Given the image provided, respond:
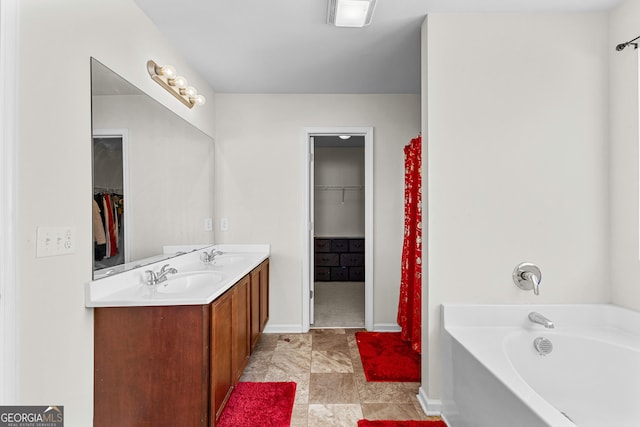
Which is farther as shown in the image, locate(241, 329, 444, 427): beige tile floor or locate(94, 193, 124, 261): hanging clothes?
locate(241, 329, 444, 427): beige tile floor

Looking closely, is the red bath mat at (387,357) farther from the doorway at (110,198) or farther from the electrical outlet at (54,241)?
the electrical outlet at (54,241)

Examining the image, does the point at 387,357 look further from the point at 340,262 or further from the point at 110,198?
the point at 340,262

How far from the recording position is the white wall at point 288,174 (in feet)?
10.8

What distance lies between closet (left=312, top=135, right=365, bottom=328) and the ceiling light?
2765mm

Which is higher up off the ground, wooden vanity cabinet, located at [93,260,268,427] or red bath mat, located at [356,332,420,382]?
wooden vanity cabinet, located at [93,260,268,427]

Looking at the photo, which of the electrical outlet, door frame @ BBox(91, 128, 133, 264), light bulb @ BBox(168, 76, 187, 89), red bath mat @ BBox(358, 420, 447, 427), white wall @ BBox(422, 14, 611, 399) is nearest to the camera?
the electrical outlet

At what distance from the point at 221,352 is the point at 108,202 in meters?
0.97

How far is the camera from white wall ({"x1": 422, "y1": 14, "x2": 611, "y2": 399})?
1964 mm

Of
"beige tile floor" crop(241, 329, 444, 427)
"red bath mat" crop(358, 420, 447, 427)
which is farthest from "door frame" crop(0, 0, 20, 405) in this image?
"red bath mat" crop(358, 420, 447, 427)

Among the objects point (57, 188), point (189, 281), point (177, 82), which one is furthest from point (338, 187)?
point (57, 188)

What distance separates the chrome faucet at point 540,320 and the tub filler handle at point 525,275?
15 centimetres

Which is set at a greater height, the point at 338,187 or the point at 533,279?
the point at 338,187

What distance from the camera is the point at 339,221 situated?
5805mm

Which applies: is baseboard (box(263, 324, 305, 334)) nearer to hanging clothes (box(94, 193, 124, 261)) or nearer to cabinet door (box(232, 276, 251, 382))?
cabinet door (box(232, 276, 251, 382))
